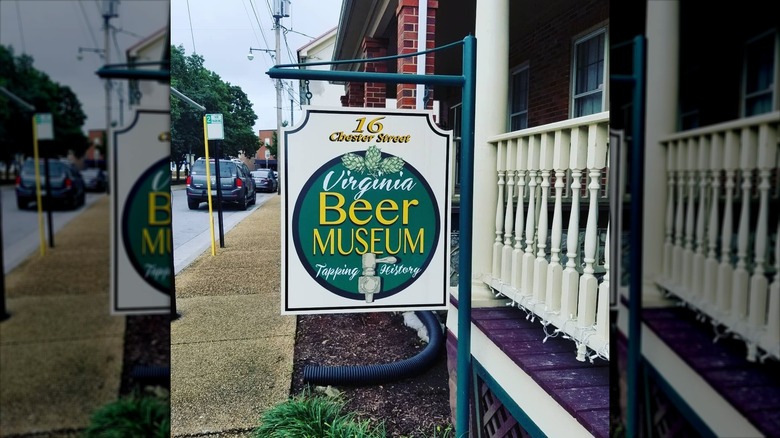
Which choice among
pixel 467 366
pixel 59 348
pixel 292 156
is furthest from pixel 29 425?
pixel 467 366

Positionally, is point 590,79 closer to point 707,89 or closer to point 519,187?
point 519,187

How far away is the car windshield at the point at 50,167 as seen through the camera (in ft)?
1.66

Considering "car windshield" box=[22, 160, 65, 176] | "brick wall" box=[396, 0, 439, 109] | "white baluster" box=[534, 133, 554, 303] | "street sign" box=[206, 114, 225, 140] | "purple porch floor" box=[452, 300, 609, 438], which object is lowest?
"purple porch floor" box=[452, 300, 609, 438]

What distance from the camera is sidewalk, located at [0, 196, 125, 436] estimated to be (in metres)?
0.49

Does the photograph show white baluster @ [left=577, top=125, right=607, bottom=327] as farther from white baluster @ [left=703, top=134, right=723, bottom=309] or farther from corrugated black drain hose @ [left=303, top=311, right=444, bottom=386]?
white baluster @ [left=703, top=134, right=723, bottom=309]

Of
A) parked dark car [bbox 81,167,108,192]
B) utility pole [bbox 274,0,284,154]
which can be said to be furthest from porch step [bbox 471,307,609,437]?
parked dark car [bbox 81,167,108,192]

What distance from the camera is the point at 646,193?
0.37 m

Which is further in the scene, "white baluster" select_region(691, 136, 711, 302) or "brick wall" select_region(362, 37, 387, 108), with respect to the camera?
"brick wall" select_region(362, 37, 387, 108)

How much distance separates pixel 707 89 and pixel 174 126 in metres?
1.58

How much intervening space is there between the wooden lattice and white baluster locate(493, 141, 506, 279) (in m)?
0.53

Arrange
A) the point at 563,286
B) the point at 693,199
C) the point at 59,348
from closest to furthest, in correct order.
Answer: the point at 693,199
the point at 59,348
the point at 563,286

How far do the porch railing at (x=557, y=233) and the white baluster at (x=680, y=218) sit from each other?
125cm

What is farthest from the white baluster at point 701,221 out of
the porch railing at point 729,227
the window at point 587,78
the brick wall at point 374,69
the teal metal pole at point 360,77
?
the window at point 587,78

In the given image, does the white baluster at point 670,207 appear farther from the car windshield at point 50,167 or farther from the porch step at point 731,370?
the car windshield at point 50,167
